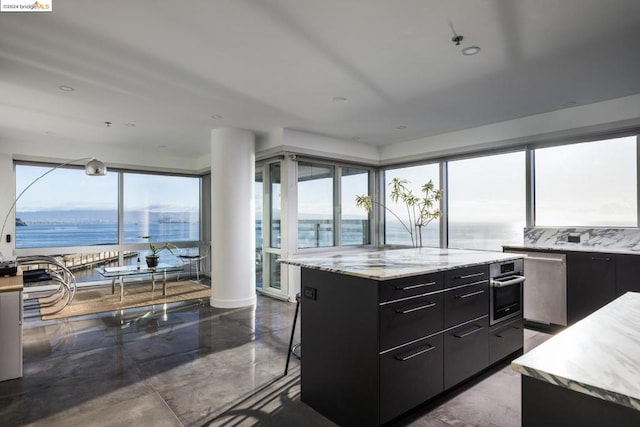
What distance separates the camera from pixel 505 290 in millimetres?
3164

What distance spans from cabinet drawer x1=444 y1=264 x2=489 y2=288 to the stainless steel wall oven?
0.13m

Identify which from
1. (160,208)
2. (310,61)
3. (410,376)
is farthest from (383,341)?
(160,208)

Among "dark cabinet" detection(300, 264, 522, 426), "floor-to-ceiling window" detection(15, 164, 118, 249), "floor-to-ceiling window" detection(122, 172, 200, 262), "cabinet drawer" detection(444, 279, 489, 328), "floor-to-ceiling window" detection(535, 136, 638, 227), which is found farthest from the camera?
"floor-to-ceiling window" detection(122, 172, 200, 262)

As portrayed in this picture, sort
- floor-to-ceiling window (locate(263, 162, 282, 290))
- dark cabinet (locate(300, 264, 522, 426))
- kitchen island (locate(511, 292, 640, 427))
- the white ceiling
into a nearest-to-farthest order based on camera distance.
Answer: kitchen island (locate(511, 292, 640, 427))
dark cabinet (locate(300, 264, 522, 426))
the white ceiling
floor-to-ceiling window (locate(263, 162, 282, 290))

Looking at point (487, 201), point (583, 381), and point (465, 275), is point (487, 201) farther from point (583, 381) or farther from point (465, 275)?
point (583, 381)

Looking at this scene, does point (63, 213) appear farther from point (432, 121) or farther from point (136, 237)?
point (432, 121)

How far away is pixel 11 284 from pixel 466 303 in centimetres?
377

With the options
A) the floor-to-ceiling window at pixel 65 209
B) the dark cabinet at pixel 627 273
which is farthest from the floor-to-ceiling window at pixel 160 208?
the dark cabinet at pixel 627 273

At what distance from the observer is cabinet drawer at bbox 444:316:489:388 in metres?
2.61

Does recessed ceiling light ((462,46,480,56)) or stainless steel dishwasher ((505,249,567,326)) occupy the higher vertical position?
recessed ceiling light ((462,46,480,56))

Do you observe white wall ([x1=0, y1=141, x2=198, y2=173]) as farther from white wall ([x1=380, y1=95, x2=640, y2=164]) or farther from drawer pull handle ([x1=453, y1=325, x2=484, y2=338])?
drawer pull handle ([x1=453, y1=325, x2=484, y2=338])

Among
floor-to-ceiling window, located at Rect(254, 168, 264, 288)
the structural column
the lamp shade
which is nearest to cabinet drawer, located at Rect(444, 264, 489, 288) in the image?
the structural column

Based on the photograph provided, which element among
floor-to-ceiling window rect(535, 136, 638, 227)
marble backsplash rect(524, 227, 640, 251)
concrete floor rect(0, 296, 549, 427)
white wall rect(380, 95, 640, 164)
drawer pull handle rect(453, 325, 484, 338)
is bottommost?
concrete floor rect(0, 296, 549, 427)

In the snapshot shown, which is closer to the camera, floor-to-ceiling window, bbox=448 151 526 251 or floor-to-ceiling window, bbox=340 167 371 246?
floor-to-ceiling window, bbox=448 151 526 251
